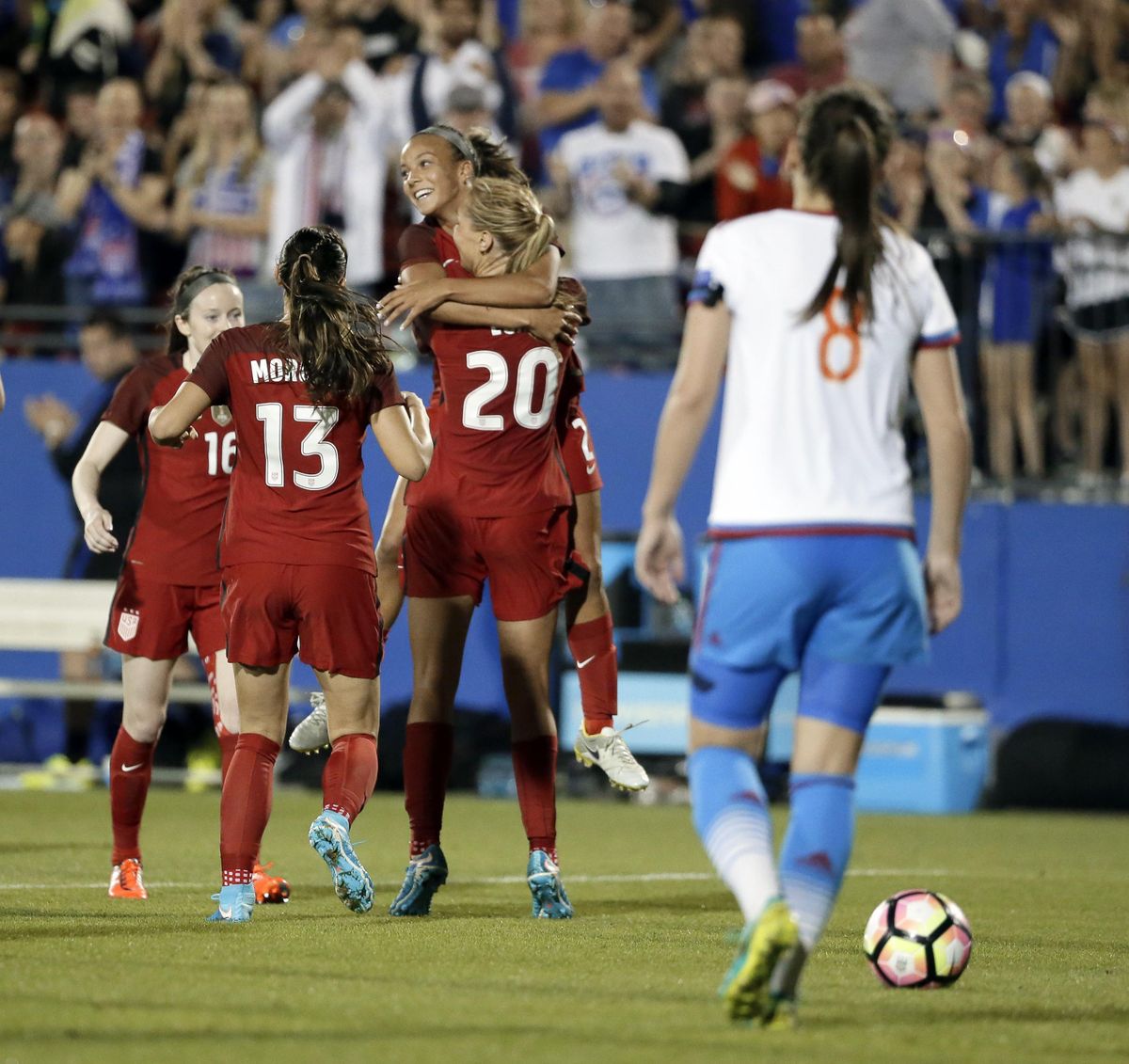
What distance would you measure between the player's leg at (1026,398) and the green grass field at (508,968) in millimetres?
4362

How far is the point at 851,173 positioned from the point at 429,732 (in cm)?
315

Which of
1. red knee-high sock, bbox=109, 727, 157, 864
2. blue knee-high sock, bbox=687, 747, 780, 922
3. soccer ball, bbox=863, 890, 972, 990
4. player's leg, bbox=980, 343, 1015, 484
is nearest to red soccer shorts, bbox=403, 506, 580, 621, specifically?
red knee-high sock, bbox=109, 727, 157, 864

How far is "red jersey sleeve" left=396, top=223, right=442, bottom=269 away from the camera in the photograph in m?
7.39

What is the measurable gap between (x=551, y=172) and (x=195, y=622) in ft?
25.4

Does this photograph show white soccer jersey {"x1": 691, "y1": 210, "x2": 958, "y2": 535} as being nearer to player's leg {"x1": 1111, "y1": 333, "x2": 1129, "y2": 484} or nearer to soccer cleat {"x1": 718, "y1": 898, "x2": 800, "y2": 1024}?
soccer cleat {"x1": 718, "y1": 898, "x2": 800, "y2": 1024}

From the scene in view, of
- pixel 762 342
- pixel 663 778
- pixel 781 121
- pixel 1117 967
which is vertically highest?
pixel 781 121

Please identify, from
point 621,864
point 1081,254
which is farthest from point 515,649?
point 1081,254

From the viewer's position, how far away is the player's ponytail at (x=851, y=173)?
16.3ft

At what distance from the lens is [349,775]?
6988 mm

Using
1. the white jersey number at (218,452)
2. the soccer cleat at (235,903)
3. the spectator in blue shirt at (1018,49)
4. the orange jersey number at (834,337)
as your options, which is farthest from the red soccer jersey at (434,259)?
the spectator in blue shirt at (1018,49)

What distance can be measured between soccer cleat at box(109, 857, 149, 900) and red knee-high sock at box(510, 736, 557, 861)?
156 cm

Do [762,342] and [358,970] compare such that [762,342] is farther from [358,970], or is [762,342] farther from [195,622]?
[195,622]

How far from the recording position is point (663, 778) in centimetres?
1473

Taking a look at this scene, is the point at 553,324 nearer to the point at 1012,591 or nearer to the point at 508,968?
the point at 508,968
